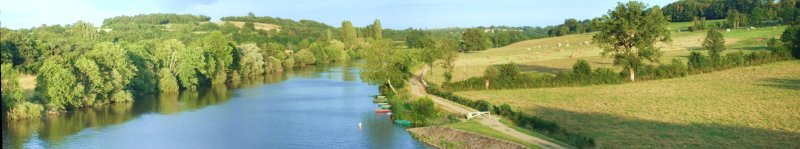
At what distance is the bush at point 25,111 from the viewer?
44031 millimetres

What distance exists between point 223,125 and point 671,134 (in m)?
25.9

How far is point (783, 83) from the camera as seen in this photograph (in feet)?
171

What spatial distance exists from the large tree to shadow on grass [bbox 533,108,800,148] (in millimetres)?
23021

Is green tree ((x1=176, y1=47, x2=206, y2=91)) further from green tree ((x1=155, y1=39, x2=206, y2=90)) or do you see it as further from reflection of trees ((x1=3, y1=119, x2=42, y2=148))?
reflection of trees ((x1=3, y1=119, x2=42, y2=148))

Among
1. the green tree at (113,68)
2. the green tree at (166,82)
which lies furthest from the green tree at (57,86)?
the green tree at (166,82)

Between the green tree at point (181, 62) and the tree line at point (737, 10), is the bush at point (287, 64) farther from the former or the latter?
the tree line at point (737, 10)

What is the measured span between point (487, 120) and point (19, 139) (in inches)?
988

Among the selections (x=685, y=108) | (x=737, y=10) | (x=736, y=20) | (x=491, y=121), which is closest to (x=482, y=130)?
(x=491, y=121)

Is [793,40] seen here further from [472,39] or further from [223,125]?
[472,39]

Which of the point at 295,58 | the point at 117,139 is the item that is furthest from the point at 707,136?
the point at 295,58

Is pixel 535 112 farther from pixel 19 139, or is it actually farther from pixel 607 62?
pixel 607 62

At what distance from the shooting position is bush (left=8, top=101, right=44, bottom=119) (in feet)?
144

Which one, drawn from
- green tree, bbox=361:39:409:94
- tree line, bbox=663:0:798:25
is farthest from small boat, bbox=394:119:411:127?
tree line, bbox=663:0:798:25

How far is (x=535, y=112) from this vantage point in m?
42.8
